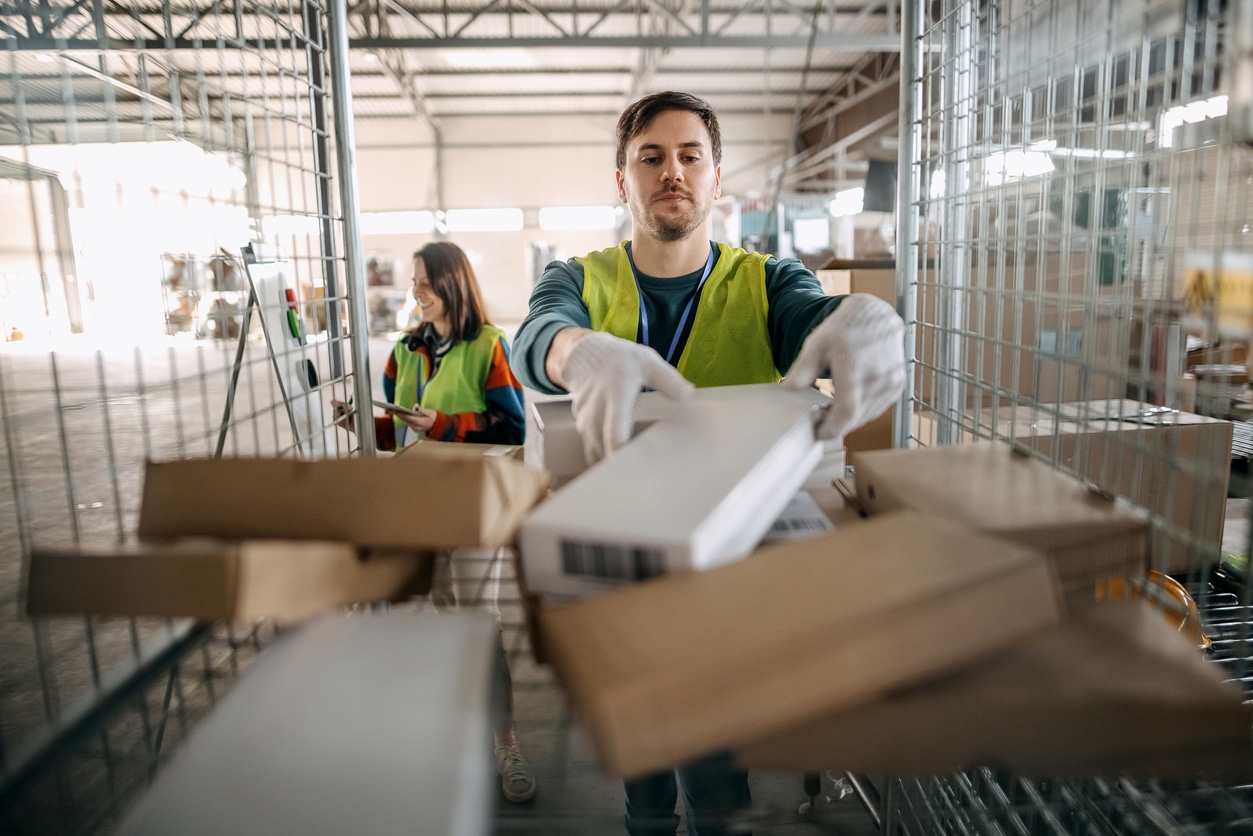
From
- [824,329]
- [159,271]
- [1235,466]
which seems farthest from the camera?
[1235,466]

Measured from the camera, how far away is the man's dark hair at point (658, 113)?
1.76 meters

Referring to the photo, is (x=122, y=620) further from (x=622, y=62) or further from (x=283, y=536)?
(x=622, y=62)

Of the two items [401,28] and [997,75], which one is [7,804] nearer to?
[997,75]

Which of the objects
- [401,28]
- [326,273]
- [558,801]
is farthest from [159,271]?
[401,28]

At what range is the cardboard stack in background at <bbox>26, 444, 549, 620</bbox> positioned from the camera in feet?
2.34

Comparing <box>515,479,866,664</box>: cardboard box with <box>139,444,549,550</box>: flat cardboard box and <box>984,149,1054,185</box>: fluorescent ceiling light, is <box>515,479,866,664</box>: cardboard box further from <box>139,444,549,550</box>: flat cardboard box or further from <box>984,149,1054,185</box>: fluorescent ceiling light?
<box>984,149,1054,185</box>: fluorescent ceiling light

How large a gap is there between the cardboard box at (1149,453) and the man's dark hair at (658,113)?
35.0 inches

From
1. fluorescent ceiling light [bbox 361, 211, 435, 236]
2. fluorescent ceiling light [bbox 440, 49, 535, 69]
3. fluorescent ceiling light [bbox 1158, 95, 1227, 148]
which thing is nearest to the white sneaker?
fluorescent ceiling light [bbox 1158, 95, 1227, 148]

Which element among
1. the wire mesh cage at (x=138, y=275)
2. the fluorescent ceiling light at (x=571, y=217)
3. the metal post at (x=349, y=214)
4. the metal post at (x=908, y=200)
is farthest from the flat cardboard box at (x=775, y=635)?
the fluorescent ceiling light at (x=571, y=217)

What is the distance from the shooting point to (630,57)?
36.6ft

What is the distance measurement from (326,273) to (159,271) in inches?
19.3

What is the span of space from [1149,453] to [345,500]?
883 millimetres

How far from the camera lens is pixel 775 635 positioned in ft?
1.98

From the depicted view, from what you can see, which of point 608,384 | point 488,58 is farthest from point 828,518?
point 488,58
